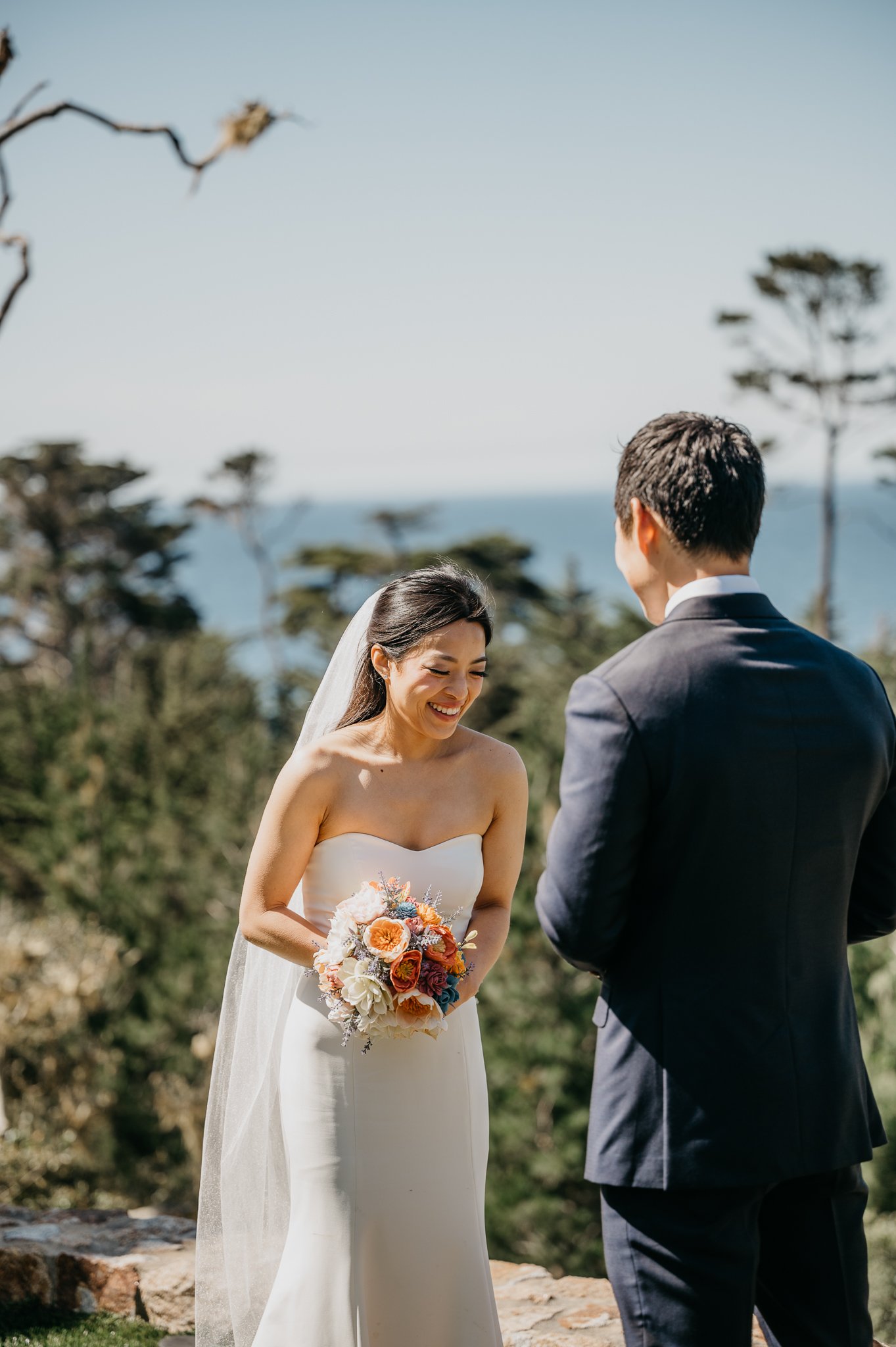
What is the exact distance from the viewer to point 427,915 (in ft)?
8.61

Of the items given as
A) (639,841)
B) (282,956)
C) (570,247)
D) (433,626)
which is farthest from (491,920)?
(570,247)

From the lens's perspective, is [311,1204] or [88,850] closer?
[311,1204]

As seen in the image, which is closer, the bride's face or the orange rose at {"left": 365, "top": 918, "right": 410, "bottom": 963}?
the orange rose at {"left": 365, "top": 918, "right": 410, "bottom": 963}

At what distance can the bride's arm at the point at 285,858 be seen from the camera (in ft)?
9.12

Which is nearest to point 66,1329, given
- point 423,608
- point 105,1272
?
point 105,1272

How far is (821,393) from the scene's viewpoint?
26.4 metres

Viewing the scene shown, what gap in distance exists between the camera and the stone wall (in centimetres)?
333

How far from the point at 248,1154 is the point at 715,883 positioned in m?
1.75

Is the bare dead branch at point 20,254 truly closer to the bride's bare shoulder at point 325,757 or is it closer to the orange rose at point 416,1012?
the bride's bare shoulder at point 325,757

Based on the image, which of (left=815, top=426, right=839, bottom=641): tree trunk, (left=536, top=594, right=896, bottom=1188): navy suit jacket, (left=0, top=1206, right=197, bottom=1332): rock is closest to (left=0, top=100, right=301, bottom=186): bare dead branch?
(left=536, top=594, right=896, bottom=1188): navy suit jacket

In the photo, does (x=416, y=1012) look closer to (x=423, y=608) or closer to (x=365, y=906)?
(x=365, y=906)

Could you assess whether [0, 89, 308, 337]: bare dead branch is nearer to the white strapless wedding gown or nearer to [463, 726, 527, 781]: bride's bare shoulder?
[463, 726, 527, 781]: bride's bare shoulder

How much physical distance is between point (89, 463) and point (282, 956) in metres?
27.7

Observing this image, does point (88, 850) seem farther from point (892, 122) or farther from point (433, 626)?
point (892, 122)
